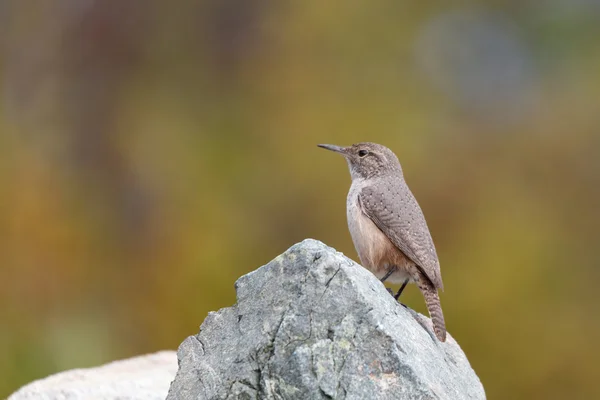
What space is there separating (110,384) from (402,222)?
8.71ft

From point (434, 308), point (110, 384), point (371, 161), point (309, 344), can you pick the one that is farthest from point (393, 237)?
point (110, 384)

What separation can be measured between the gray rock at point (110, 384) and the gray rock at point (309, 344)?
6.17ft

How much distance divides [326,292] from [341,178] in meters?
8.36

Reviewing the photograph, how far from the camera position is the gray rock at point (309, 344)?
184 inches

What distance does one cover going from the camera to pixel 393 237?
6.39 metres

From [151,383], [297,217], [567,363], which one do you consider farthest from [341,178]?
[151,383]

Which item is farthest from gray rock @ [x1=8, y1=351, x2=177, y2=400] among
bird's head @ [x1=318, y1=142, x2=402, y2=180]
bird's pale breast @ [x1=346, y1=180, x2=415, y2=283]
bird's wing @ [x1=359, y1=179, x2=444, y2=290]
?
bird's head @ [x1=318, y1=142, x2=402, y2=180]

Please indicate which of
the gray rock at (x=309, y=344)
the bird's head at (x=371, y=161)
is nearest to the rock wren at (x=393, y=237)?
the bird's head at (x=371, y=161)

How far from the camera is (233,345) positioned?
16.4 ft

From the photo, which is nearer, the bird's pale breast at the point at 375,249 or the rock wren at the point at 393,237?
the rock wren at the point at 393,237

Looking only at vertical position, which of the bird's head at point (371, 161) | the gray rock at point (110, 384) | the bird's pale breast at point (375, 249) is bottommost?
the gray rock at point (110, 384)

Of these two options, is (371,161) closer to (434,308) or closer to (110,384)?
(434,308)

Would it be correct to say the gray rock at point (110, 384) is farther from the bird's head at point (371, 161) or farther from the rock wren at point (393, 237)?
the bird's head at point (371, 161)

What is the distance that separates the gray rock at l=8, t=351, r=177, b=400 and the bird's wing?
209 cm
